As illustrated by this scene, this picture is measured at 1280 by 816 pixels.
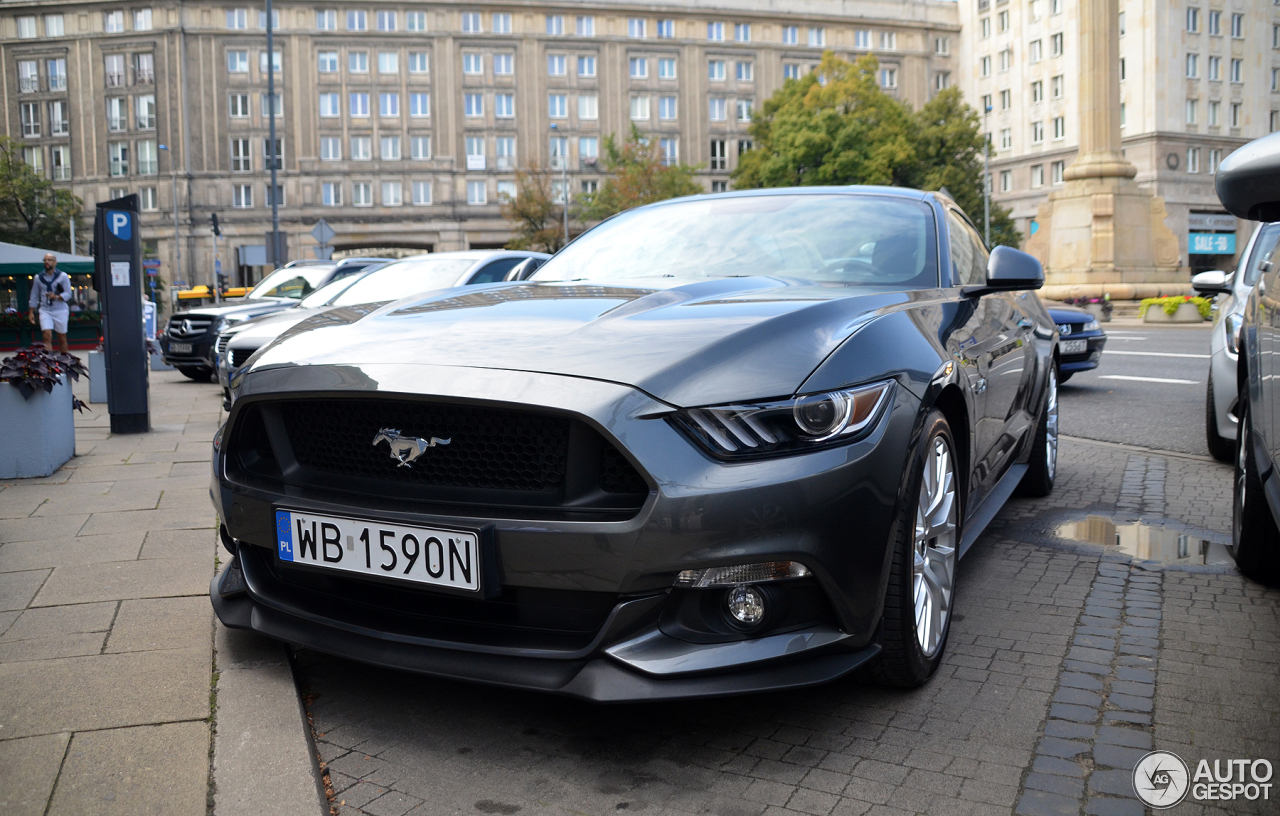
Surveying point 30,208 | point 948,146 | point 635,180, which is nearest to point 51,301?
point 30,208

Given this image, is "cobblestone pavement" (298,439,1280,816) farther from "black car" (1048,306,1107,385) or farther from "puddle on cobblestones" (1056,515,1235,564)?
"black car" (1048,306,1107,385)

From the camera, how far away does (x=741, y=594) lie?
2432 mm

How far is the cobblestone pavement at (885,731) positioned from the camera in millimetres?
2363

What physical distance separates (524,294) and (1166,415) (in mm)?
7547

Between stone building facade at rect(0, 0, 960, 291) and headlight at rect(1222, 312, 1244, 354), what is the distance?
64981mm

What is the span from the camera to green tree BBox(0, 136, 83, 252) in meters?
52.3

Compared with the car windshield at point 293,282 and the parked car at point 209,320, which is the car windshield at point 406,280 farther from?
the car windshield at point 293,282

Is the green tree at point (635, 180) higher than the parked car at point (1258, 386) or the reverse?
higher

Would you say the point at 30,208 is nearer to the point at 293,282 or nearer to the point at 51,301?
the point at 51,301

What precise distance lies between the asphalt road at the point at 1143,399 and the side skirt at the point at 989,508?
128 inches

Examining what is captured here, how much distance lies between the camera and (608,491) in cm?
241

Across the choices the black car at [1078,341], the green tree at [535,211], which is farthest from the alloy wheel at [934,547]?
the green tree at [535,211]

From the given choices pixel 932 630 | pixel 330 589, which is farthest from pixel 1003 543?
pixel 330 589

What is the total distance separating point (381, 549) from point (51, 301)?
18665 mm
